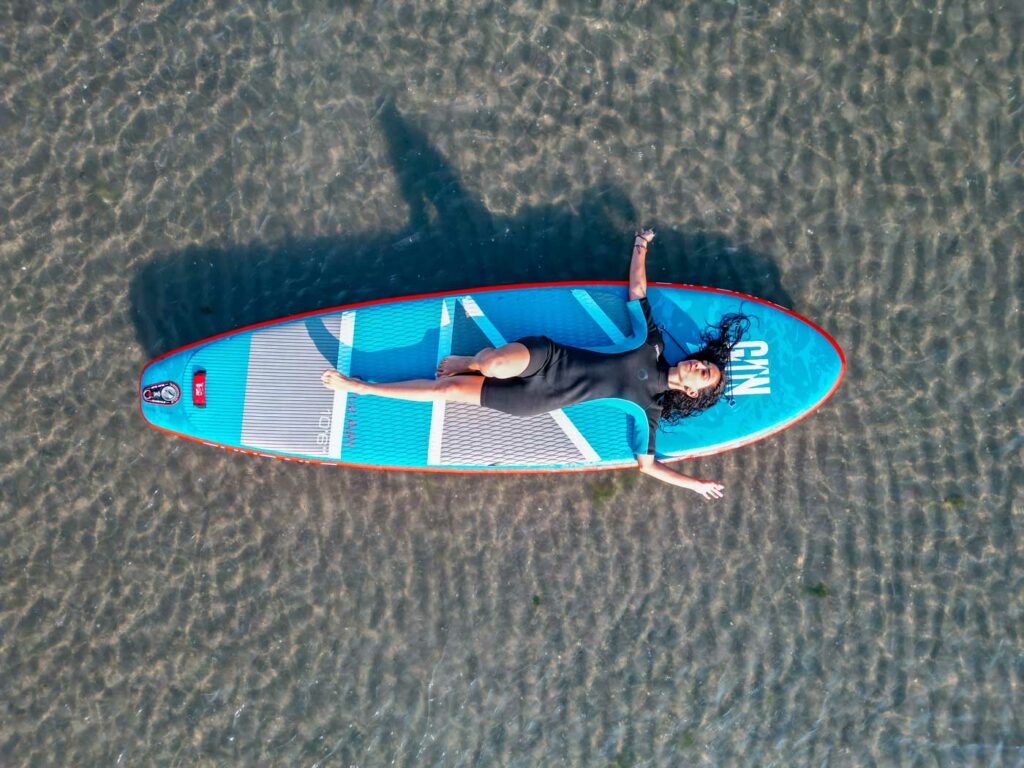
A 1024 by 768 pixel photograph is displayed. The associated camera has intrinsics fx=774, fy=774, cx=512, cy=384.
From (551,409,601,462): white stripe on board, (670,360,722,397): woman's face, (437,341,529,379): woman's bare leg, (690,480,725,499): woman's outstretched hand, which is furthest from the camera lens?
(551,409,601,462): white stripe on board

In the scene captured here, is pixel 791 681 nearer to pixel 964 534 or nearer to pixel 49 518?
pixel 964 534

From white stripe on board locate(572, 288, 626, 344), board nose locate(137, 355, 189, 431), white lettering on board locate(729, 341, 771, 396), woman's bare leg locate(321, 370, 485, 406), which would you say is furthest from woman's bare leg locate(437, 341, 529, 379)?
board nose locate(137, 355, 189, 431)

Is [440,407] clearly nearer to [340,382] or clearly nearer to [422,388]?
[422,388]

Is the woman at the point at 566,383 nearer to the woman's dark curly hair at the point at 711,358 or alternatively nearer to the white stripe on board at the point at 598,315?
the woman's dark curly hair at the point at 711,358

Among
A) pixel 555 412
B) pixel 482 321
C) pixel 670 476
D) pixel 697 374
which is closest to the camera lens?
pixel 697 374

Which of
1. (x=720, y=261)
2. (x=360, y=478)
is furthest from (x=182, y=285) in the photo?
(x=720, y=261)

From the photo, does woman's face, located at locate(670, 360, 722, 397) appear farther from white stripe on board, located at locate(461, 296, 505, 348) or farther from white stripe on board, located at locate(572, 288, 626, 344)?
white stripe on board, located at locate(461, 296, 505, 348)

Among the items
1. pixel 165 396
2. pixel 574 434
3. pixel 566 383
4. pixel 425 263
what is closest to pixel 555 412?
pixel 574 434
